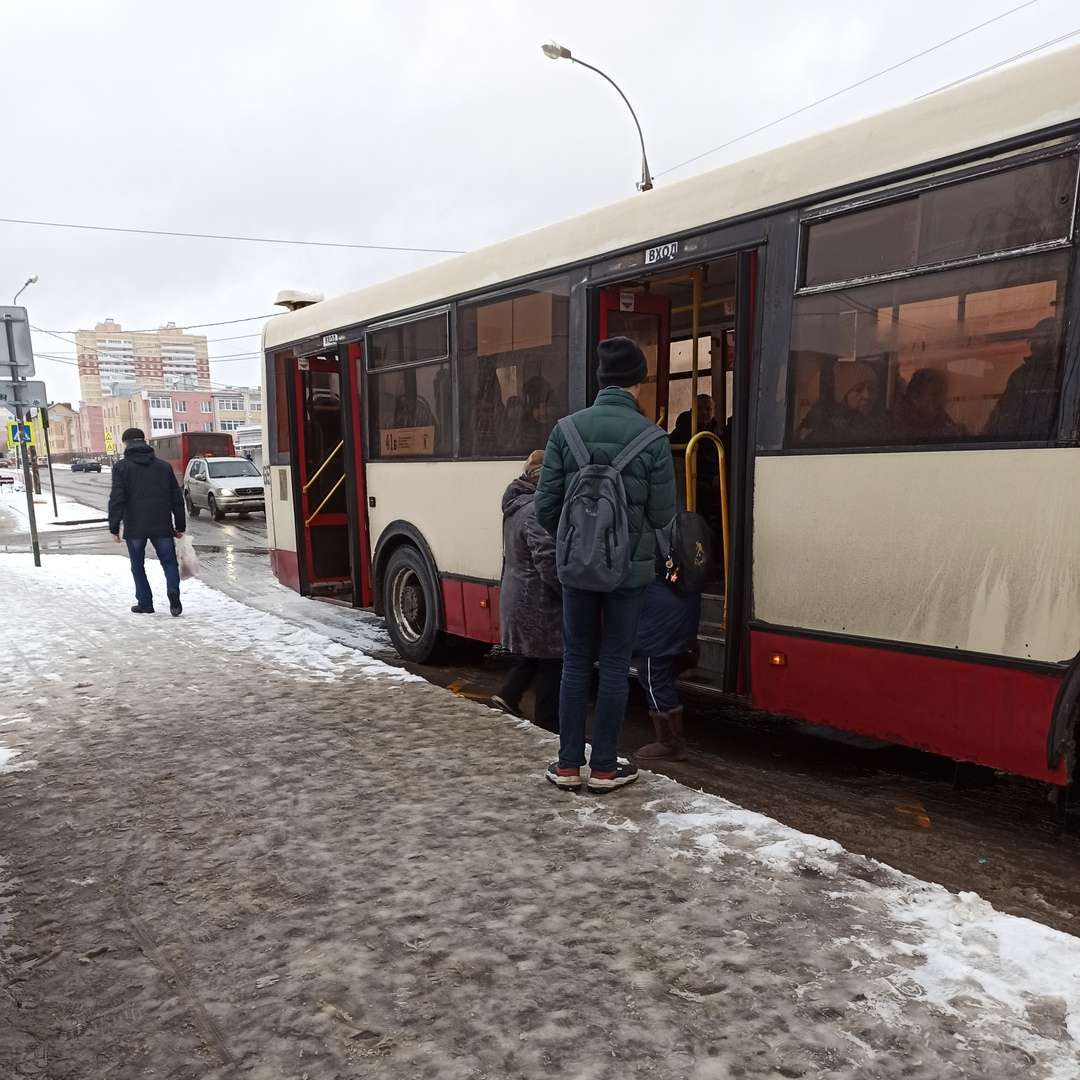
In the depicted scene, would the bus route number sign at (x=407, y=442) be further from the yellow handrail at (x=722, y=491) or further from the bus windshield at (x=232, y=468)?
the bus windshield at (x=232, y=468)

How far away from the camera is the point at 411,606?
752 cm

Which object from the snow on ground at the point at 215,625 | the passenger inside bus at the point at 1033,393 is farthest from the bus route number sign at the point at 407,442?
the passenger inside bus at the point at 1033,393

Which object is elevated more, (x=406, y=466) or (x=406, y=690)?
(x=406, y=466)

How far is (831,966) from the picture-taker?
106 inches

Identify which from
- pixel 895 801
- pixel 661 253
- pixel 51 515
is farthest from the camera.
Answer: pixel 51 515

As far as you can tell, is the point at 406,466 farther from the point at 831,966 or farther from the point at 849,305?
the point at 831,966

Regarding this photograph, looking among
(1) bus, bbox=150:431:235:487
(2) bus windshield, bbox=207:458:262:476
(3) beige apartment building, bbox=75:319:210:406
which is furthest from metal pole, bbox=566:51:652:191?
(3) beige apartment building, bbox=75:319:210:406

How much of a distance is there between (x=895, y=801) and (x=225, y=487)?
24.2 metres

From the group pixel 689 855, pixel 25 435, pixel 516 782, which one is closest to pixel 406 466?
pixel 516 782

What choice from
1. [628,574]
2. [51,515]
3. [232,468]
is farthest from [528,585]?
[51,515]

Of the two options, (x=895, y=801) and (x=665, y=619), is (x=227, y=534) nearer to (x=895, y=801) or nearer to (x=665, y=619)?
(x=665, y=619)

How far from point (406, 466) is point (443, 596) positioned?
1118 mm

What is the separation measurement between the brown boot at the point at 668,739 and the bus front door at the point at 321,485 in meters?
4.61

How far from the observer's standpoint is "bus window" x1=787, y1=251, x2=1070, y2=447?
3484 millimetres
